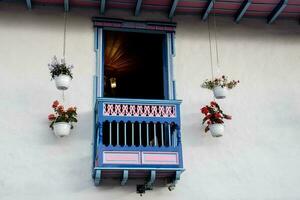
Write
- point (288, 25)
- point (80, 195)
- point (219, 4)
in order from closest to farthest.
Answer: point (80, 195) → point (219, 4) → point (288, 25)

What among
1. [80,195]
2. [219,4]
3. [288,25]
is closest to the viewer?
[80,195]

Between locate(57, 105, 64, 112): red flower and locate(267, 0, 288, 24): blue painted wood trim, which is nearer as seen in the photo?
locate(57, 105, 64, 112): red flower

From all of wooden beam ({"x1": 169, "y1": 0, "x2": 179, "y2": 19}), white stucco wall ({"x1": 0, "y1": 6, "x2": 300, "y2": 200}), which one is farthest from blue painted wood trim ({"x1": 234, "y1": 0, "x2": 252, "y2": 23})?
wooden beam ({"x1": 169, "y1": 0, "x2": 179, "y2": 19})

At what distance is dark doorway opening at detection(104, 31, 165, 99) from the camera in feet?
29.2

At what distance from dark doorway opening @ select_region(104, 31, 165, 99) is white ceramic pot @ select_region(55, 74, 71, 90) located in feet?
A: 5.15

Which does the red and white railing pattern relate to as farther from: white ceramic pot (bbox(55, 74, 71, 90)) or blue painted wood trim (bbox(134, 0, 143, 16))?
blue painted wood trim (bbox(134, 0, 143, 16))

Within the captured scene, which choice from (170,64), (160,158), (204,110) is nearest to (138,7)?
(170,64)

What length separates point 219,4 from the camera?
27.7 ft

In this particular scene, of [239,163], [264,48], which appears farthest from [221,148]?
[264,48]

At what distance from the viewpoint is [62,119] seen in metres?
7.27

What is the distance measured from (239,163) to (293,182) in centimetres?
92

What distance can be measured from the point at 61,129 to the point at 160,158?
1.52m

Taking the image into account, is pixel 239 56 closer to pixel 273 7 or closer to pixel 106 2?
pixel 273 7

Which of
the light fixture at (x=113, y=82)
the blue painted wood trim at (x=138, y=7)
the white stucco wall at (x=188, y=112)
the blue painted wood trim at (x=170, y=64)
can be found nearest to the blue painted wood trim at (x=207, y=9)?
the white stucco wall at (x=188, y=112)
